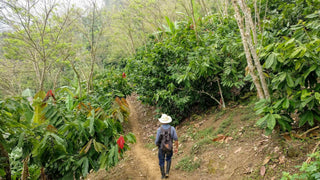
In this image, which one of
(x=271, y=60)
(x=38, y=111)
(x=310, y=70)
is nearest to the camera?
(x=310, y=70)

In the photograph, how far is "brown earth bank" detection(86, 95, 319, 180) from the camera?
379 cm

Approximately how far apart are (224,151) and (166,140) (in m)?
1.51

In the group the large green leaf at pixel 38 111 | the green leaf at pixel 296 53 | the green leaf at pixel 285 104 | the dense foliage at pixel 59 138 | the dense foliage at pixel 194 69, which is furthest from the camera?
the dense foliage at pixel 194 69

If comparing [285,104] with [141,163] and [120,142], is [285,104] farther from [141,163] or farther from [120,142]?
[141,163]

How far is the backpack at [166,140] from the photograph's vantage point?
465cm

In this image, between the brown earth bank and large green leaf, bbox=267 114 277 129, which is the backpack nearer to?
the brown earth bank

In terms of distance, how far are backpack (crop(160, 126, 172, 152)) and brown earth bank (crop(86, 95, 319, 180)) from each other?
36.2 inches

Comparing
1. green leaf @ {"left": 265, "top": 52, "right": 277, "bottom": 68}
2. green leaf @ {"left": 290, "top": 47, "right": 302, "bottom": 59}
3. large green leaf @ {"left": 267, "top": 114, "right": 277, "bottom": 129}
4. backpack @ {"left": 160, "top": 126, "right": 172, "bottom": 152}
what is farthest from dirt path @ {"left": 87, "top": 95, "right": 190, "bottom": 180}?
green leaf @ {"left": 290, "top": 47, "right": 302, "bottom": 59}

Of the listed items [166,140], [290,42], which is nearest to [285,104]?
[290,42]

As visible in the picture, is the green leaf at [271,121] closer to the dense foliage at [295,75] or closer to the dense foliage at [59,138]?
the dense foliage at [295,75]

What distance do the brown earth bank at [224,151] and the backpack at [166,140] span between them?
0.92 meters

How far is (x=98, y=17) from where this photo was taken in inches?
441

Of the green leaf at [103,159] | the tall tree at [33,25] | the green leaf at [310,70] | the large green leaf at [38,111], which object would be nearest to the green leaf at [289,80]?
the green leaf at [310,70]

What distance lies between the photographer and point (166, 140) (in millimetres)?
4660
